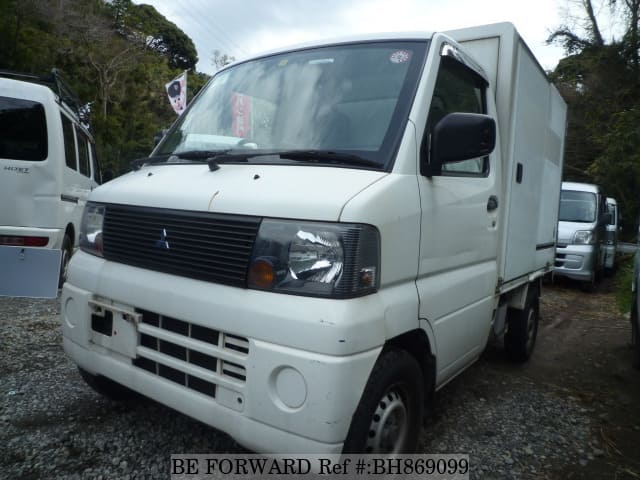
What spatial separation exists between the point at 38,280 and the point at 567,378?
13.7 ft

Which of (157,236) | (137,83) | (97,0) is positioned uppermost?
(97,0)

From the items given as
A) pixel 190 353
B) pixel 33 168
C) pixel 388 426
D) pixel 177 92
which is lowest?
pixel 388 426

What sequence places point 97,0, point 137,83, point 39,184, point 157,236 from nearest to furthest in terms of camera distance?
point 157,236 < point 39,184 < point 97,0 < point 137,83

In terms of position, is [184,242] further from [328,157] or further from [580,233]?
[580,233]

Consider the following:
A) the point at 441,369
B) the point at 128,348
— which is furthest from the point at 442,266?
the point at 128,348

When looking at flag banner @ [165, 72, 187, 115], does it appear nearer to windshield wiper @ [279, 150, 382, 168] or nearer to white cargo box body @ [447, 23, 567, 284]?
white cargo box body @ [447, 23, 567, 284]

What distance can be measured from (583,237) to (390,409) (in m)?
8.04

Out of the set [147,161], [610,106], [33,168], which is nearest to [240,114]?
[147,161]

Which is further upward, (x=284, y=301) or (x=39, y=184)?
(x=39, y=184)

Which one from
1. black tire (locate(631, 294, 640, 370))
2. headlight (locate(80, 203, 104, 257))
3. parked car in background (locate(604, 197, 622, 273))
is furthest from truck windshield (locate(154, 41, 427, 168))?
parked car in background (locate(604, 197, 622, 273))

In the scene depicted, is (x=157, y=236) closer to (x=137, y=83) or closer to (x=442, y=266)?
(x=442, y=266)

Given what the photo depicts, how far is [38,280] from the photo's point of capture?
3129 millimetres

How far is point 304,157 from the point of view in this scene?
2.23 m

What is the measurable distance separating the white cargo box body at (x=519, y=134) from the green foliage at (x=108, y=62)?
12037 millimetres
